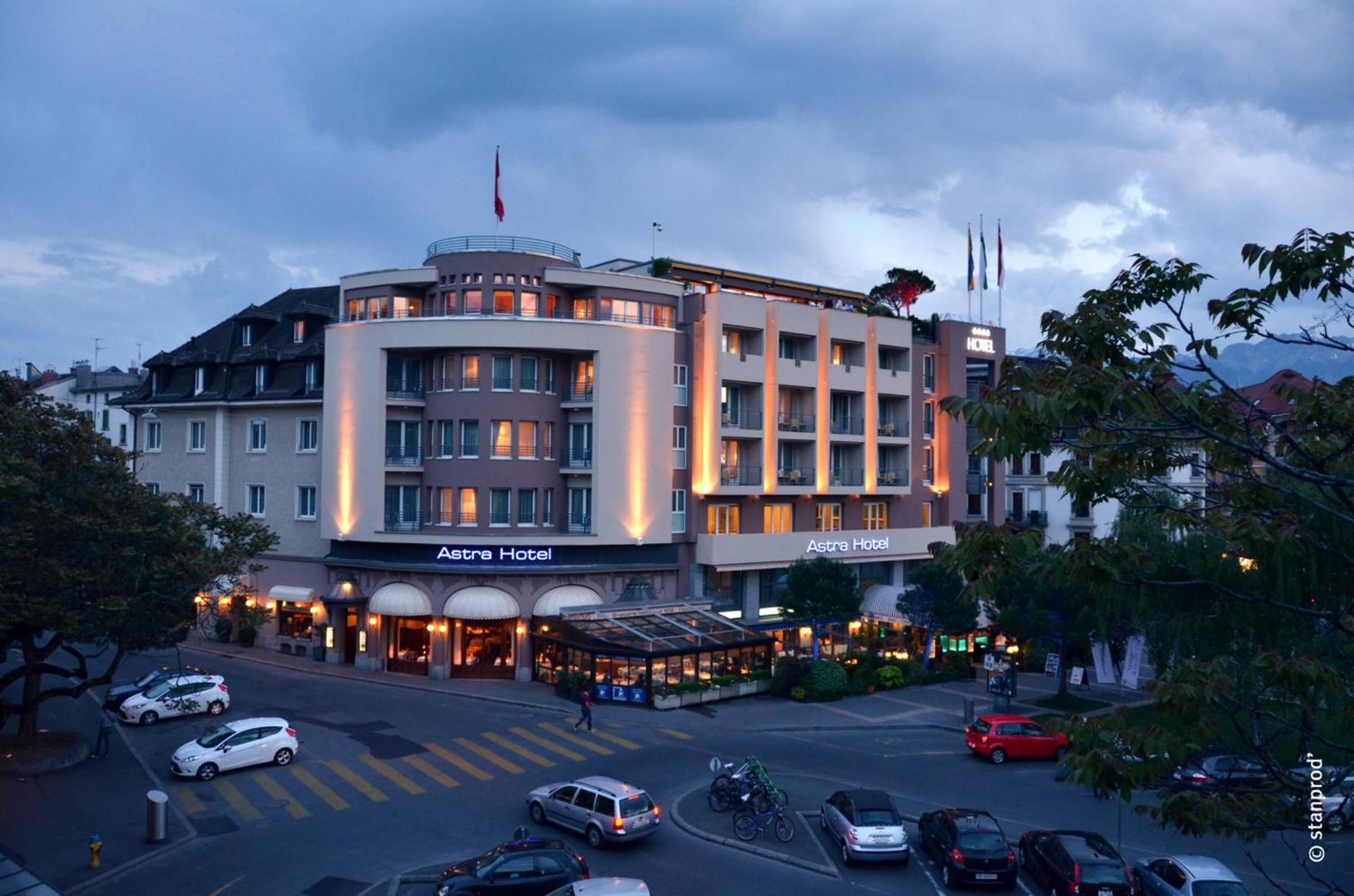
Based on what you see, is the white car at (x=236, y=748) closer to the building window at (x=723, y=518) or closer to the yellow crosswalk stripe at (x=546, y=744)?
the yellow crosswalk stripe at (x=546, y=744)

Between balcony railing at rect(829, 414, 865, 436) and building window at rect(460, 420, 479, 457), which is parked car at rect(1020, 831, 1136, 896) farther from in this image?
balcony railing at rect(829, 414, 865, 436)

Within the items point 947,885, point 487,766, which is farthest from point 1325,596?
point 487,766

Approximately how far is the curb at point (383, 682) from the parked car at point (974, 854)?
67.8ft

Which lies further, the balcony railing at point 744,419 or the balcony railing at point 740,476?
the balcony railing at point 744,419

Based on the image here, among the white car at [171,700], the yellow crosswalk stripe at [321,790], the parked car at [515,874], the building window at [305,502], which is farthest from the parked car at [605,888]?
the building window at [305,502]

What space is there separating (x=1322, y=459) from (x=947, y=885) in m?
16.7

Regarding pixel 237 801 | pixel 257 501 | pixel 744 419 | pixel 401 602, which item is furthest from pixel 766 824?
pixel 257 501

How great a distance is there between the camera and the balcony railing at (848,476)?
2157 inches

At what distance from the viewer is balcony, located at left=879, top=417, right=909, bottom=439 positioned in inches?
2237

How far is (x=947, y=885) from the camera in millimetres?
22797

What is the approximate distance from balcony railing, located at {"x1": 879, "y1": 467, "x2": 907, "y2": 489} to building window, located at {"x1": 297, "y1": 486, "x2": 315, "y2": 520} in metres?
32.5

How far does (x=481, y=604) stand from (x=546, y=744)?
11431 mm

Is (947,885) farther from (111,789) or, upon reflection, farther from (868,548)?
(868,548)

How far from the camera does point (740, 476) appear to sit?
166ft
